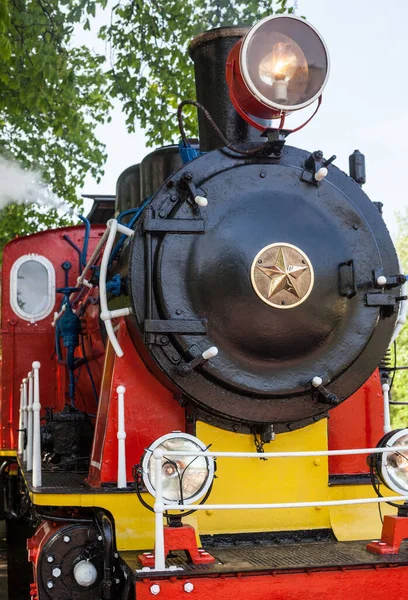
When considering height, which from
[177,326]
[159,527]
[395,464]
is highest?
[177,326]

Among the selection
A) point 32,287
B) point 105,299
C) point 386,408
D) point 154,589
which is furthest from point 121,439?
point 32,287

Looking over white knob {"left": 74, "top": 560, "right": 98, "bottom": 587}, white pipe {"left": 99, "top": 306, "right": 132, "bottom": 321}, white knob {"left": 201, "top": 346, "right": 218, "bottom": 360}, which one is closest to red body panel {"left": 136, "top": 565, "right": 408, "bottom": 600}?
white knob {"left": 74, "top": 560, "right": 98, "bottom": 587}

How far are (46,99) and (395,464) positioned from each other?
7705 mm

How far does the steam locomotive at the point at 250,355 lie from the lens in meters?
3.66

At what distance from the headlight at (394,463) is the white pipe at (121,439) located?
3.85ft

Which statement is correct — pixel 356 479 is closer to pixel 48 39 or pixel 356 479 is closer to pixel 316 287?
pixel 316 287

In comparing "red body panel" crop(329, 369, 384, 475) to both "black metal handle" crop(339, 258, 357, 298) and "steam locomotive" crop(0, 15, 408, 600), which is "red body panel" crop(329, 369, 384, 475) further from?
"black metal handle" crop(339, 258, 357, 298)

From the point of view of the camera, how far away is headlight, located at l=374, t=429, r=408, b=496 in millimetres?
3703

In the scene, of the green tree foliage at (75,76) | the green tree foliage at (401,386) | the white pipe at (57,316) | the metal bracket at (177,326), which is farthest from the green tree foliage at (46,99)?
the green tree foliage at (401,386)

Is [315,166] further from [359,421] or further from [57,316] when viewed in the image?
[57,316]

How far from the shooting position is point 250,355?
157 inches

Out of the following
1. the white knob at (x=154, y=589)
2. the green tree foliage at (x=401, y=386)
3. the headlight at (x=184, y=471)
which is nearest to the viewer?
the white knob at (x=154, y=589)

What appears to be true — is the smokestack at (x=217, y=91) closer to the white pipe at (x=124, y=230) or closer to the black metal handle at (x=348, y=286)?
the white pipe at (x=124, y=230)

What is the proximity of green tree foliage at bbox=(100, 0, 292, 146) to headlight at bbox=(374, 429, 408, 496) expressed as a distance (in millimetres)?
7390
